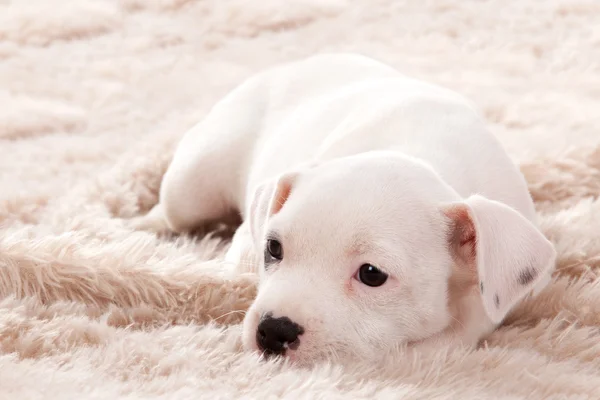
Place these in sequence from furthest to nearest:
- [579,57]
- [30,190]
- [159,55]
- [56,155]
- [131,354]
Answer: [159,55]
[579,57]
[56,155]
[30,190]
[131,354]

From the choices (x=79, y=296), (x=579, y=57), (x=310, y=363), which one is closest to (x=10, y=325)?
(x=79, y=296)

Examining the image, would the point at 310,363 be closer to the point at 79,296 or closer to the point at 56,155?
the point at 79,296

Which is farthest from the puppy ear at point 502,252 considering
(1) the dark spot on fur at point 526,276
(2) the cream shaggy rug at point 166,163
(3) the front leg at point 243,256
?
(3) the front leg at point 243,256

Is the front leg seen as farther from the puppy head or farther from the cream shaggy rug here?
the puppy head

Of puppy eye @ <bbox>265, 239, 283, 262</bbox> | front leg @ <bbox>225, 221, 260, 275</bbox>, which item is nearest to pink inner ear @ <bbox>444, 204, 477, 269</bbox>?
puppy eye @ <bbox>265, 239, 283, 262</bbox>

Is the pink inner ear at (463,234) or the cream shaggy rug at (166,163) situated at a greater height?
the pink inner ear at (463,234)

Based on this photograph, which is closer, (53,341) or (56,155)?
(53,341)

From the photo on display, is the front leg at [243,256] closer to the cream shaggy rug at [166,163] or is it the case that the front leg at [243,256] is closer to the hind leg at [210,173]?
the cream shaggy rug at [166,163]
